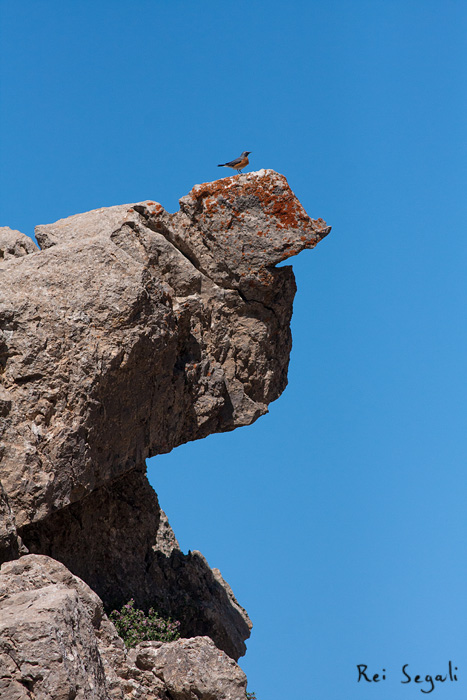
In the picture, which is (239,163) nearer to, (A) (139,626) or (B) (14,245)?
(B) (14,245)

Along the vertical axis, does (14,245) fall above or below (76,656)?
above

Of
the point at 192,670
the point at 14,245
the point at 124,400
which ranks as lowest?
the point at 192,670

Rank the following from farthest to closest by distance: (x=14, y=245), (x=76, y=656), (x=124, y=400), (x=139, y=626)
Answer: (x=14, y=245)
(x=139, y=626)
(x=124, y=400)
(x=76, y=656)

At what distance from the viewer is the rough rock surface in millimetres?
9102

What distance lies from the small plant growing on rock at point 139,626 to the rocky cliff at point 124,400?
657 mm

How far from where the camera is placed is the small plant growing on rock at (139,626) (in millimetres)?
14359

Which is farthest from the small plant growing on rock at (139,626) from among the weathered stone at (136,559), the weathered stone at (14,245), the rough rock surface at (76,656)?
the weathered stone at (14,245)

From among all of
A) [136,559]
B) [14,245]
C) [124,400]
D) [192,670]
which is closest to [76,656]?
→ [192,670]

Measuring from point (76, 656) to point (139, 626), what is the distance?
5.20 meters

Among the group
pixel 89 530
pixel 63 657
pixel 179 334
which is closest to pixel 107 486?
pixel 89 530

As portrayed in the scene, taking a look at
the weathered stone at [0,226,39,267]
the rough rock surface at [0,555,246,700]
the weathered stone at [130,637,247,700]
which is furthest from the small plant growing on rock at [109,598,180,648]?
the weathered stone at [0,226,39,267]

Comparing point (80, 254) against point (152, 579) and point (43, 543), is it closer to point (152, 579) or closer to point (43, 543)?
point (43, 543)

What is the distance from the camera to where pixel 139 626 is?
14.6 m

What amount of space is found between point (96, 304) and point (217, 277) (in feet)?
12.0
